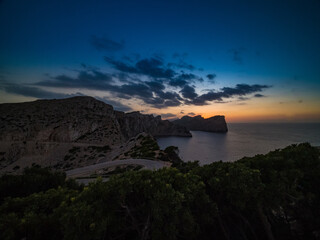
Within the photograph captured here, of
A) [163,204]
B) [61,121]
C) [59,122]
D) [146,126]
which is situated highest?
[61,121]

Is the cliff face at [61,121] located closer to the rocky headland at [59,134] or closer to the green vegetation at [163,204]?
the rocky headland at [59,134]

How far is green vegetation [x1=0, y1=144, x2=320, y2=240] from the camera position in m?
6.90

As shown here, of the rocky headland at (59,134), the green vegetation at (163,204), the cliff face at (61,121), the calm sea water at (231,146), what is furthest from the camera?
the calm sea water at (231,146)

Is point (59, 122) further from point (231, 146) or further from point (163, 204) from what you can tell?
point (231, 146)

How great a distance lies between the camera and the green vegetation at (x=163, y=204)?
6.90 metres

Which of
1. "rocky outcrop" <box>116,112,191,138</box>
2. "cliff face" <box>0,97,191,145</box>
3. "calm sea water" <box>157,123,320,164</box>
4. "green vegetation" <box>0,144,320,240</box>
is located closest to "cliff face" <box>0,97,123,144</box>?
"cliff face" <box>0,97,191,145</box>

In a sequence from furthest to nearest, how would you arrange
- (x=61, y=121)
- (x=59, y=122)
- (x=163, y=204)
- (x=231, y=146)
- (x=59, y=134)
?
(x=231, y=146)
(x=61, y=121)
(x=59, y=122)
(x=59, y=134)
(x=163, y=204)

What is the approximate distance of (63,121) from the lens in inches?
2734

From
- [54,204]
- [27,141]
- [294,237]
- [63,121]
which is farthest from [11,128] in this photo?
[294,237]

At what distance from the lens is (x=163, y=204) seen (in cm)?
779

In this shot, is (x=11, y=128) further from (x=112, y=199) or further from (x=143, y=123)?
(x=143, y=123)

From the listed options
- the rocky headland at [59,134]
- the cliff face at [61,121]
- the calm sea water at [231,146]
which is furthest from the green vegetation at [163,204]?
the cliff face at [61,121]

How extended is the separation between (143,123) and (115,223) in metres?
143

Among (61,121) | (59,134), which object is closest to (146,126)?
(61,121)
